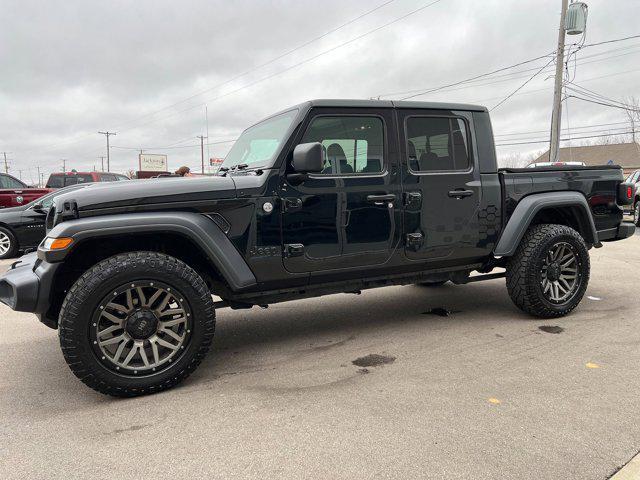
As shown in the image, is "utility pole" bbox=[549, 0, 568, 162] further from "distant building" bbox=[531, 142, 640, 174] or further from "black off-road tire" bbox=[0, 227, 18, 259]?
"distant building" bbox=[531, 142, 640, 174]

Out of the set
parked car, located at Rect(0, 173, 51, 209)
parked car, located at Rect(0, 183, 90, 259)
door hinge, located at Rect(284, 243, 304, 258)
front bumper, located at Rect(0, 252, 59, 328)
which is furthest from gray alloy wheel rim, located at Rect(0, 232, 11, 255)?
door hinge, located at Rect(284, 243, 304, 258)

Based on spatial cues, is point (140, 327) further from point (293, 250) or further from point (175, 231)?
point (293, 250)

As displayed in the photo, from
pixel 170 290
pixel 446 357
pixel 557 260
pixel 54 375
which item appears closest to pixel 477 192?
pixel 557 260

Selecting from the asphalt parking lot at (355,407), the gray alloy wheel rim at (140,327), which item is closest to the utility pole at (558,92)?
the asphalt parking lot at (355,407)

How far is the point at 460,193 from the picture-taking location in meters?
3.84

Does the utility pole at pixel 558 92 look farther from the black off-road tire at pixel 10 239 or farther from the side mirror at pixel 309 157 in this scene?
the black off-road tire at pixel 10 239

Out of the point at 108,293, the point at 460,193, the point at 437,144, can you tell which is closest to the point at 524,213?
the point at 460,193

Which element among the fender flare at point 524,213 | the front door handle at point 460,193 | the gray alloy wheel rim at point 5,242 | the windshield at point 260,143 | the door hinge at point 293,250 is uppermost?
the windshield at point 260,143

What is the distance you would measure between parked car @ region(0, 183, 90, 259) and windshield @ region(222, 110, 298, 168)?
20.5 ft

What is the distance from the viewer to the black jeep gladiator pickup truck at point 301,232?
2.76m

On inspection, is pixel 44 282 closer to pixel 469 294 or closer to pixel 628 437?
pixel 628 437

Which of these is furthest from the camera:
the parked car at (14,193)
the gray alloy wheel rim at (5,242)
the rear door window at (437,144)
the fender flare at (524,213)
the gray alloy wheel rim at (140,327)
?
the parked car at (14,193)

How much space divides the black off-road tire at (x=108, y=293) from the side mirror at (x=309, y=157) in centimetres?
103

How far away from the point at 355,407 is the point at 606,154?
59425 millimetres
